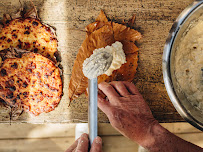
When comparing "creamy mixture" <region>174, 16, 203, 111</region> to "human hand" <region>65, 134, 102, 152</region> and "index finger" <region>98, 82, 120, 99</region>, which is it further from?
"human hand" <region>65, 134, 102, 152</region>

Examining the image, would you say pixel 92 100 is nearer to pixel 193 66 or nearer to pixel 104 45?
pixel 104 45

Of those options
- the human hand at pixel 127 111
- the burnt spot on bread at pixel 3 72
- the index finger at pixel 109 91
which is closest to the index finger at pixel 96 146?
the human hand at pixel 127 111

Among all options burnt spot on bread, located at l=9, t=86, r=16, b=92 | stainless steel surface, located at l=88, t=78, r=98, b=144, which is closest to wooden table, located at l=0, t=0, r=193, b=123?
burnt spot on bread, located at l=9, t=86, r=16, b=92

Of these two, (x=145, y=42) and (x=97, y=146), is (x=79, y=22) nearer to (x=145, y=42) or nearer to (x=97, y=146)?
(x=145, y=42)

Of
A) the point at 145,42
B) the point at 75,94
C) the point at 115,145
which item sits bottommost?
the point at 115,145

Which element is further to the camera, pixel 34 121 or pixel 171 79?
pixel 34 121

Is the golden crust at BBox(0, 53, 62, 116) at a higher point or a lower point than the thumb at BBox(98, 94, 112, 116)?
higher

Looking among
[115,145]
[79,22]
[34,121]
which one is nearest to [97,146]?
[115,145]
